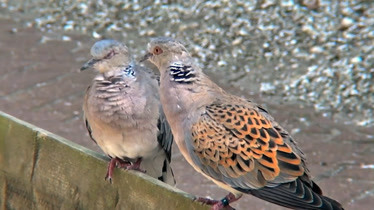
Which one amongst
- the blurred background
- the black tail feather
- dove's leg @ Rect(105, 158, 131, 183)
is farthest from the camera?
the blurred background

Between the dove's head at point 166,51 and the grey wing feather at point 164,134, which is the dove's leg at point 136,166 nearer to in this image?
the grey wing feather at point 164,134

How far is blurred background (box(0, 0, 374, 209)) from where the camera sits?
4977mm

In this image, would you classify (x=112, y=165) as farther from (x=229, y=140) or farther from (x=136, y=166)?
(x=229, y=140)

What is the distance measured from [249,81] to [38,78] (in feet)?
5.18

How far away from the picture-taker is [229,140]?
3.08 m

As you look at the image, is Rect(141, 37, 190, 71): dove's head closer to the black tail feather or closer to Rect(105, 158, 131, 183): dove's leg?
Rect(105, 158, 131, 183): dove's leg

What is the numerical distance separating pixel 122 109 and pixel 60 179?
0.47m

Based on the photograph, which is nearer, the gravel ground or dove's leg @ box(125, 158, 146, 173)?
dove's leg @ box(125, 158, 146, 173)

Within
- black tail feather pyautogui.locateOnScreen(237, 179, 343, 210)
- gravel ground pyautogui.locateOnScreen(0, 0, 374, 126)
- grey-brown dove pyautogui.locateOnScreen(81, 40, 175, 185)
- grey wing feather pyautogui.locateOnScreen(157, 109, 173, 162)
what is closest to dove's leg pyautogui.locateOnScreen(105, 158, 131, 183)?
grey-brown dove pyautogui.locateOnScreen(81, 40, 175, 185)

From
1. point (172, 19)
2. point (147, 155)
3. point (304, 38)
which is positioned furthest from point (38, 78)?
point (147, 155)

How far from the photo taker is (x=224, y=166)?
3.10 m

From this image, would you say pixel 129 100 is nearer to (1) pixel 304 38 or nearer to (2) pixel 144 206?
(2) pixel 144 206

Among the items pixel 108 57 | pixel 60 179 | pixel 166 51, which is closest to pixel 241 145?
pixel 166 51

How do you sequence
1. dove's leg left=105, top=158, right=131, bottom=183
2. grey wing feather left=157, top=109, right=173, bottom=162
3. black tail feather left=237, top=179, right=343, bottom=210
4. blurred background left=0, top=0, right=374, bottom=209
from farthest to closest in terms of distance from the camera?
blurred background left=0, top=0, right=374, bottom=209
grey wing feather left=157, top=109, right=173, bottom=162
dove's leg left=105, top=158, right=131, bottom=183
black tail feather left=237, top=179, right=343, bottom=210
